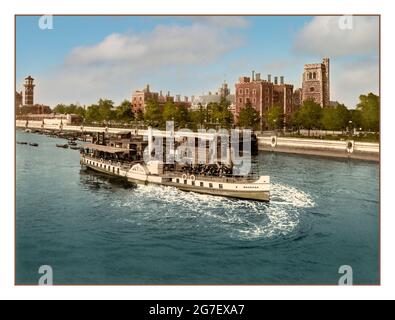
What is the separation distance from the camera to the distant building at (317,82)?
9.00 m

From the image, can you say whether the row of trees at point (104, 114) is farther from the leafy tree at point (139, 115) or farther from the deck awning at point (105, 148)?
the deck awning at point (105, 148)

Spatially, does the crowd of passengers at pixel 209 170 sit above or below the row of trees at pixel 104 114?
below

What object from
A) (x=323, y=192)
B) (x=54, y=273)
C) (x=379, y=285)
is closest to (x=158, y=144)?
(x=323, y=192)

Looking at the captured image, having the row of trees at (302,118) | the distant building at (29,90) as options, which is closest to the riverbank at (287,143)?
the row of trees at (302,118)

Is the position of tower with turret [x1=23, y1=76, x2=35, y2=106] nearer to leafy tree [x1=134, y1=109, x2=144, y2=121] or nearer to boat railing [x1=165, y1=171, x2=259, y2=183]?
boat railing [x1=165, y1=171, x2=259, y2=183]

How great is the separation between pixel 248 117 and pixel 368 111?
6012 mm

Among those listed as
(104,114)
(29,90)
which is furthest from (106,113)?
(29,90)

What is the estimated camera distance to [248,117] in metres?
14.8

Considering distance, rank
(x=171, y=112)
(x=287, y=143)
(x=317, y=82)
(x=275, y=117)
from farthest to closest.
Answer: (x=275, y=117) < (x=171, y=112) < (x=287, y=143) < (x=317, y=82)

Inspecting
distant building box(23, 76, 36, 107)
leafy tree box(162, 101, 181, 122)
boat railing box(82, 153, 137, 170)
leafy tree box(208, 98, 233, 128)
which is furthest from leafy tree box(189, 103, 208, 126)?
distant building box(23, 76, 36, 107)

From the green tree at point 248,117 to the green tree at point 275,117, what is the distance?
0.44 meters

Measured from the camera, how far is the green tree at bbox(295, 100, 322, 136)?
14725 mm

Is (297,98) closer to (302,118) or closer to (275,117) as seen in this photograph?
(275,117)
